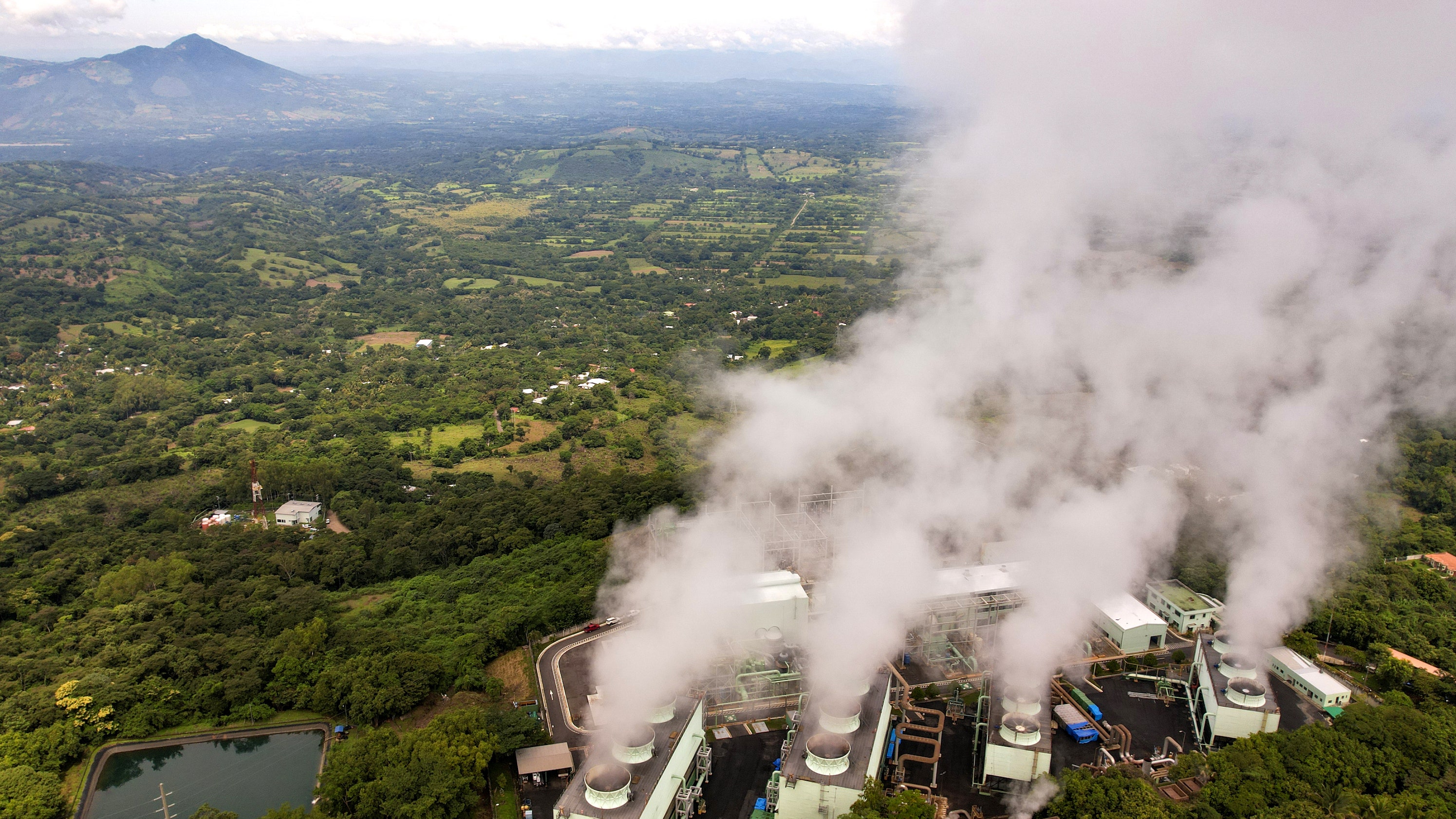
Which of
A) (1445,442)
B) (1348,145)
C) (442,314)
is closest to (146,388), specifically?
(442,314)

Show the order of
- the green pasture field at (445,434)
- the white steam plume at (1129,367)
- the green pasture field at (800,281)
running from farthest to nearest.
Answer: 1. the green pasture field at (800,281)
2. the green pasture field at (445,434)
3. the white steam plume at (1129,367)

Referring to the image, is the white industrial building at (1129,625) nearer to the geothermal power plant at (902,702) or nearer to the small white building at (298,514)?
the geothermal power plant at (902,702)

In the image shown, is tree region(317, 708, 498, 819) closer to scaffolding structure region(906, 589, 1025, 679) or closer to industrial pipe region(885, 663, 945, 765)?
industrial pipe region(885, 663, 945, 765)

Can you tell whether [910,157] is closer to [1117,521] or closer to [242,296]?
[1117,521]

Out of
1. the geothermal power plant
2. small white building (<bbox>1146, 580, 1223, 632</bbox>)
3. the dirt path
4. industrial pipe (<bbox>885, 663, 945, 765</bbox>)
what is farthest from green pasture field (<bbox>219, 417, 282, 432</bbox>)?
the dirt path

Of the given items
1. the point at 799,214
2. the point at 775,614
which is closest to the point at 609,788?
the point at 775,614

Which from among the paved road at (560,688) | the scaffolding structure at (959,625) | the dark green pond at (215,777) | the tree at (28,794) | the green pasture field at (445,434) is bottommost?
the dark green pond at (215,777)

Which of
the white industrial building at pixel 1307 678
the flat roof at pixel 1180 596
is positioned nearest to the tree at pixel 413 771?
the flat roof at pixel 1180 596
